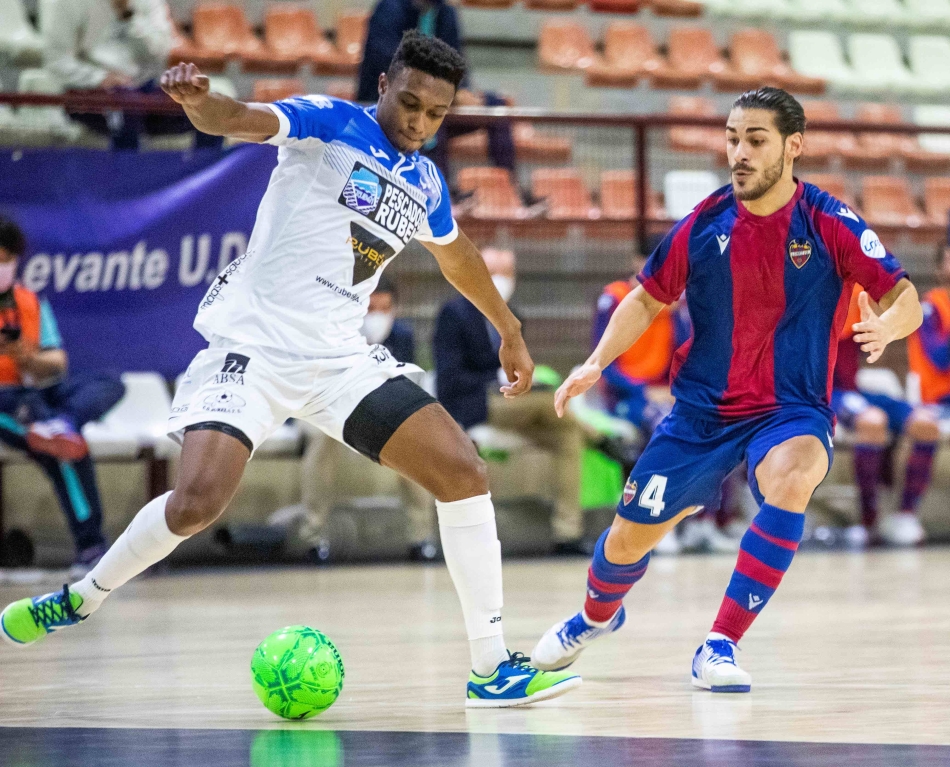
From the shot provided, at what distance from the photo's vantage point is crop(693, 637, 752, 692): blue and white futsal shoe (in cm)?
404

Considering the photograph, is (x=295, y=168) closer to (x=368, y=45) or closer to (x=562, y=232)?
(x=368, y=45)

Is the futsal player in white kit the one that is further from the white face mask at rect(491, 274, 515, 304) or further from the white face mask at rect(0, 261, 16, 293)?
the white face mask at rect(491, 274, 515, 304)

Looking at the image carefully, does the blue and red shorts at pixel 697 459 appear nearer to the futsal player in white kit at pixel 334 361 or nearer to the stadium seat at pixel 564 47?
the futsal player in white kit at pixel 334 361

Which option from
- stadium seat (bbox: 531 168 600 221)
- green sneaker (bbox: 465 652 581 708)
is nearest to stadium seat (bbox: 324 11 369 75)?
stadium seat (bbox: 531 168 600 221)

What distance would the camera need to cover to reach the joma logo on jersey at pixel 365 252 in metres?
4.07

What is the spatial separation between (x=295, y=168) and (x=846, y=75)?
523 inches

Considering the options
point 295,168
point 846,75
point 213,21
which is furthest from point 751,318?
point 846,75

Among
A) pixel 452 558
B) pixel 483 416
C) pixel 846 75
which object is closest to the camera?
pixel 452 558

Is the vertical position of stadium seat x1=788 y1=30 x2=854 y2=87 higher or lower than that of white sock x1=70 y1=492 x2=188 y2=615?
higher

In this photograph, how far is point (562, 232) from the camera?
962 centimetres

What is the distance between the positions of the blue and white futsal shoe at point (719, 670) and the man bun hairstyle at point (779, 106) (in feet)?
5.02

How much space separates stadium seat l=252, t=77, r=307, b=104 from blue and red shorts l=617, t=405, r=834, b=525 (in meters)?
7.45

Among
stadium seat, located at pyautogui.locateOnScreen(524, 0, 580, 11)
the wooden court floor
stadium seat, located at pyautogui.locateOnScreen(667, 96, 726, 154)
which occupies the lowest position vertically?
the wooden court floor

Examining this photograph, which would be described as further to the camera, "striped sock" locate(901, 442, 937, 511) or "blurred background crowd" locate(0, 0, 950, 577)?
→ "striped sock" locate(901, 442, 937, 511)
